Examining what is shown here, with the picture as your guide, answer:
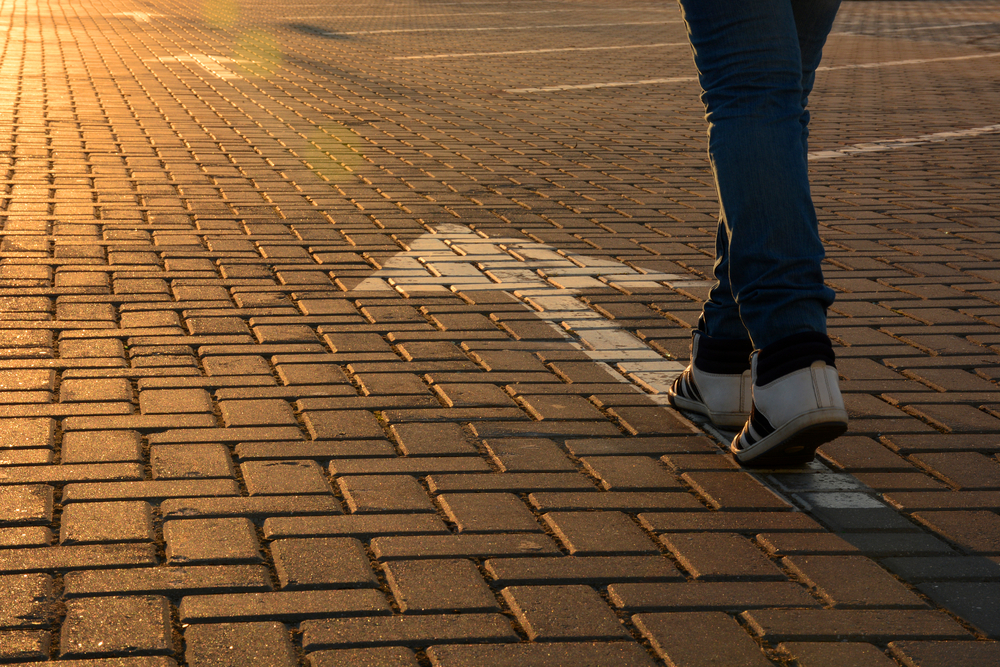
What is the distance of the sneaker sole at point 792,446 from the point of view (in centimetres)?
229

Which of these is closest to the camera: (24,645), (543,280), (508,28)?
(24,645)

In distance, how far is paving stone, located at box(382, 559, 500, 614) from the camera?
193 cm

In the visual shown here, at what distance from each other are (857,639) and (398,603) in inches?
30.4

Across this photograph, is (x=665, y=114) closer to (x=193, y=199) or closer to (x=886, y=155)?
(x=886, y=155)

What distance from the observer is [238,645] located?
1778 millimetres

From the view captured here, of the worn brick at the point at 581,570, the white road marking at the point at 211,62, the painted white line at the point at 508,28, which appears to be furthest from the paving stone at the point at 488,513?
the painted white line at the point at 508,28

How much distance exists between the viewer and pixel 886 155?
7.38 metres

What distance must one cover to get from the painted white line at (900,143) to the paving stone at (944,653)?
567cm

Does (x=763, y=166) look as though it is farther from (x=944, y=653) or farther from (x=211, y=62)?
(x=211, y=62)

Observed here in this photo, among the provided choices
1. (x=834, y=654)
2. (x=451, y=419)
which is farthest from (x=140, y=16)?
(x=834, y=654)

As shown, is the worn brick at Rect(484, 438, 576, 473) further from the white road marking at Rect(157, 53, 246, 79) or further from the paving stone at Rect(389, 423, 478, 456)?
the white road marking at Rect(157, 53, 246, 79)

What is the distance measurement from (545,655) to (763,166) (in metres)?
1.14

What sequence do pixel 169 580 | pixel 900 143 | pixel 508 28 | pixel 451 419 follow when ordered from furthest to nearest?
1. pixel 508 28
2. pixel 900 143
3. pixel 451 419
4. pixel 169 580

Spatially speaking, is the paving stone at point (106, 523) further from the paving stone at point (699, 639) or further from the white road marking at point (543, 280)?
the white road marking at point (543, 280)
